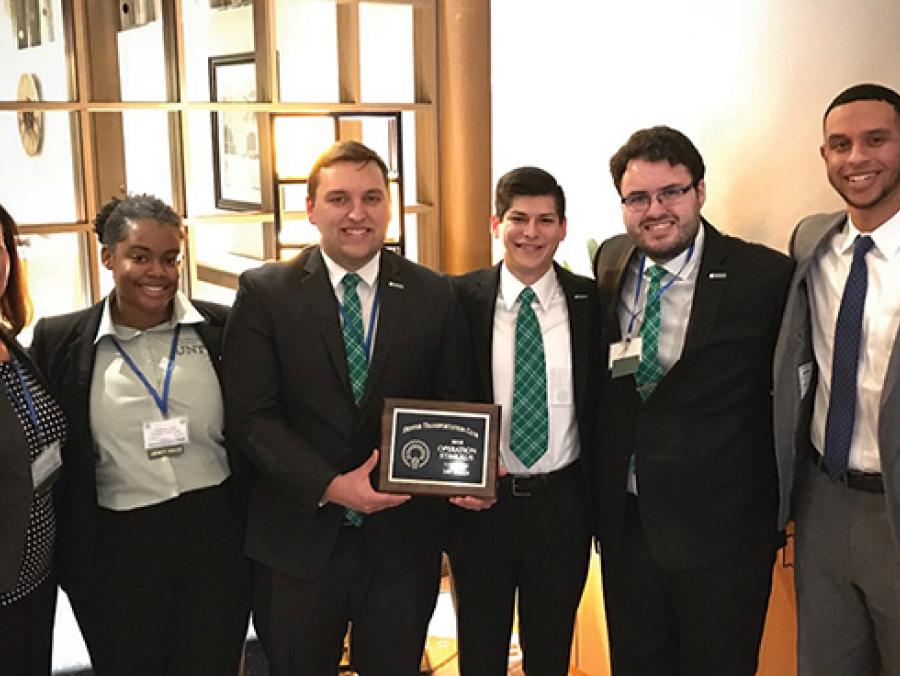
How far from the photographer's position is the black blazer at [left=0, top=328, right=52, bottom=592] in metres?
2.32

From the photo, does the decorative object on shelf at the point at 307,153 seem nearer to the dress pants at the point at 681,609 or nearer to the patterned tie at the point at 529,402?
the patterned tie at the point at 529,402

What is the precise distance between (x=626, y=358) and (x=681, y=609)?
69cm

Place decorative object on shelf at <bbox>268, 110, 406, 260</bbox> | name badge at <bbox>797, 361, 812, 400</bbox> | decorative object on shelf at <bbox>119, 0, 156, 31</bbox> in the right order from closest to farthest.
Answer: name badge at <bbox>797, 361, 812, 400</bbox>
decorative object on shelf at <bbox>119, 0, 156, 31</bbox>
decorative object on shelf at <bbox>268, 110, 406, 260</bbox>

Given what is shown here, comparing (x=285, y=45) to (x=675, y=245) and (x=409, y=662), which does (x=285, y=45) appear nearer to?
(x=675, y=245)

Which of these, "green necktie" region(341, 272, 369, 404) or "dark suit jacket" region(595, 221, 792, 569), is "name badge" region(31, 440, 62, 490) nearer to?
"green necktie" region(341, 272, 369, 404)

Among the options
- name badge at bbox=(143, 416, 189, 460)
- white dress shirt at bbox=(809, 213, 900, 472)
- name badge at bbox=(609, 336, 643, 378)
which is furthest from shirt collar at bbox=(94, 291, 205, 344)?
white dress shirt at bbox=(809, 213, 900, 472)

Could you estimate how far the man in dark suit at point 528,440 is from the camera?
2.87m

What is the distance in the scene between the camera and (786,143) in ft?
10.9

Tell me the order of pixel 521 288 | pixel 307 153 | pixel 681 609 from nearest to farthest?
1. pixel 681 609
2. pixel 521 288
3. pixel 307 153

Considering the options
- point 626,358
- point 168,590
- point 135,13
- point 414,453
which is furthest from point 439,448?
point 135,13

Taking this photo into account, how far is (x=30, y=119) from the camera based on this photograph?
371cm

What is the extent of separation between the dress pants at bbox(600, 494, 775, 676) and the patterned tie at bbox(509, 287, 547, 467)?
0.97 ft

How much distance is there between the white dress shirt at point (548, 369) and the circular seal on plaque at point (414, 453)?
1.08 feet

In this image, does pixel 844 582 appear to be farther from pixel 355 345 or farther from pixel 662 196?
pixel 355 345
